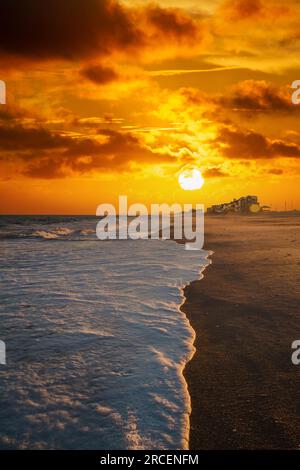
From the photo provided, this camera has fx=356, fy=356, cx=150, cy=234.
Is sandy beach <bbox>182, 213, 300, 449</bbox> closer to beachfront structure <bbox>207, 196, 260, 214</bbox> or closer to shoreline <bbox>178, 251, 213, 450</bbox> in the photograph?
→ shoreline <bbox>178, 251, 213, 450</bbox>

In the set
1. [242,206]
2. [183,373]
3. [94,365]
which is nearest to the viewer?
[183,373]

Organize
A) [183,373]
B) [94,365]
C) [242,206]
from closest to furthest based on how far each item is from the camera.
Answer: [183,373] < [94,365] < [242,206]

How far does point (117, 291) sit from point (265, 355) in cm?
480

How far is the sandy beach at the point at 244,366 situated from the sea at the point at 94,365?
0.78 ft

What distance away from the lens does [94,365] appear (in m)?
4.83

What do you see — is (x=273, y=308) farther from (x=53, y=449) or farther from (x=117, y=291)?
(x=53, y=449)

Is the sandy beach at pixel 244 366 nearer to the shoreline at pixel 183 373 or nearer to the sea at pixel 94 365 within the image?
the shoreline at pixel 183 373

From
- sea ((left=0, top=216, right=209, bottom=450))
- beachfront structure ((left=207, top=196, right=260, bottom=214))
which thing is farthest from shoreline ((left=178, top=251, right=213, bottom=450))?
beachfront structure ((left=207, top=196, right=260, bottom=214))

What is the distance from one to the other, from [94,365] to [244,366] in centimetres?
199

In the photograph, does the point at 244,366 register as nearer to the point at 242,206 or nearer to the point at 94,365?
the point at 94,365

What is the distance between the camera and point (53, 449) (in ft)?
10.4

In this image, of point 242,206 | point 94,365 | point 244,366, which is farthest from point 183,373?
point 242,206

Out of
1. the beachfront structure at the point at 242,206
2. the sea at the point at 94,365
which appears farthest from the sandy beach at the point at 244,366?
the beachfront structure at the point at 242,206

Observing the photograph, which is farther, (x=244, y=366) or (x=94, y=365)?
(x=94, y=365)
